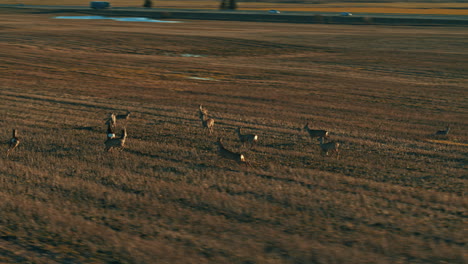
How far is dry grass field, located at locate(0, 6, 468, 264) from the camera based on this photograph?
8.89m

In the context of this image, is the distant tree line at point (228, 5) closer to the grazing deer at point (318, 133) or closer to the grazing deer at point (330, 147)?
the grazing deer at point (318, 133)

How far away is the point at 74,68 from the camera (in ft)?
107

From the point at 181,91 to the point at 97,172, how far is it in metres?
12.9

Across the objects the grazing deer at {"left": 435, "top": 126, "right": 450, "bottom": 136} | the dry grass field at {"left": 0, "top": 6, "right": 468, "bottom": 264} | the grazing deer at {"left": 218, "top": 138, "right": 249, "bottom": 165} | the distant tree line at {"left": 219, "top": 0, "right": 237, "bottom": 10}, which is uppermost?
the distant tree line at {"left": 219, "top": 0, "right": 237, "bottom": 10}

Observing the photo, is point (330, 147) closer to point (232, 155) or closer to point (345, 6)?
point (232, 155)

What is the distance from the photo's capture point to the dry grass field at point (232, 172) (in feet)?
29.2

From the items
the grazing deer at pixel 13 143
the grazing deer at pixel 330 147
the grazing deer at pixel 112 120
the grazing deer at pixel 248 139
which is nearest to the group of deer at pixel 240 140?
the grazing deer at pixel 248 139

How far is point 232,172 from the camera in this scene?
12.6 m

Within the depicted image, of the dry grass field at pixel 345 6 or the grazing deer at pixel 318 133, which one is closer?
the grazing deer at pixel 318 133

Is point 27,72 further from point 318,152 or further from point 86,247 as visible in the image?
point 86,247

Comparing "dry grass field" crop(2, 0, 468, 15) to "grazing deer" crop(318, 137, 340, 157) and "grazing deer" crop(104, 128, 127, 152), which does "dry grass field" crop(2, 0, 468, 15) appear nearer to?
"grazing deer" crop(318, 137, 340, 157)

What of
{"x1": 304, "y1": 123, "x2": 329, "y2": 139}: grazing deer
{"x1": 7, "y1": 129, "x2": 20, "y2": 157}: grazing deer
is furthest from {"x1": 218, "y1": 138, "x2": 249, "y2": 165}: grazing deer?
{"x1": 7, "y1": 129, "x2": 20, "y2": 157}: grazing deer

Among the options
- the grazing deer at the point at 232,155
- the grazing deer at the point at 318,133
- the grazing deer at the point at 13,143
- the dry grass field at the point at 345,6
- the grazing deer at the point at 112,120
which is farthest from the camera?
the dry grass field at the point at 345,6

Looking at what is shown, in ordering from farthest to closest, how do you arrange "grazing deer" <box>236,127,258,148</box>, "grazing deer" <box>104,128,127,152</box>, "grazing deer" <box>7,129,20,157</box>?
1. "grazing deer" <box>236,127,258,148</box>
2. "grazing deer" <box>104,128,127,152</box>
3. "grazing deer" <box>7,129,20,157</box>
